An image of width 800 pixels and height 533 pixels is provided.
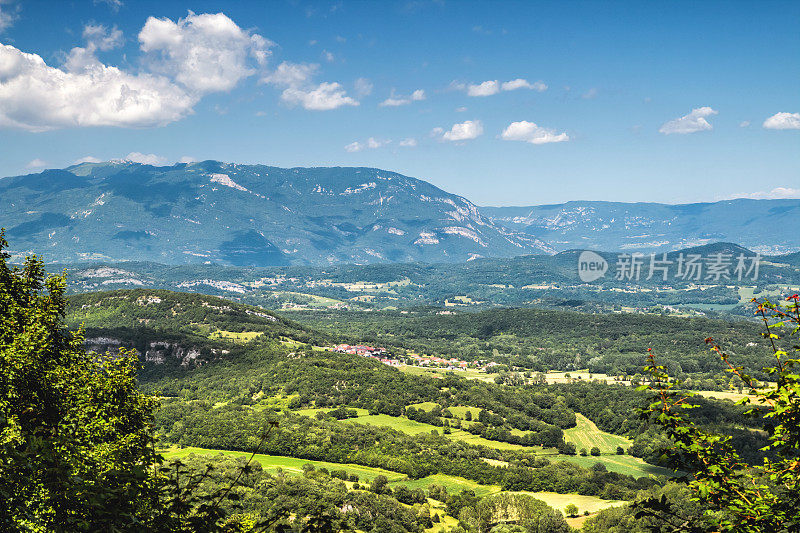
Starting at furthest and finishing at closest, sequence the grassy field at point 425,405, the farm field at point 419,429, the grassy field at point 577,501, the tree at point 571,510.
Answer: the grassy field at point 425,405 < the farm field at point 419,429 < the grassy field at point 577,501 < the tree at point 571,510

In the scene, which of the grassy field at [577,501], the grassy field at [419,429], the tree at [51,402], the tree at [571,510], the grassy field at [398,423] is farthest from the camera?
the grassy field at [398,423]

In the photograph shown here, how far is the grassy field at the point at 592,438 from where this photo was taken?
146875 mm

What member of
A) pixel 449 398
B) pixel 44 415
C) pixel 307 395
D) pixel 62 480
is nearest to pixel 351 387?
pixel 307 395

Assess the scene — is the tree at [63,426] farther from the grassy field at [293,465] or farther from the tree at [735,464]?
the grassy field at [293,465]

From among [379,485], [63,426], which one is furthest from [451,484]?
[63,426]

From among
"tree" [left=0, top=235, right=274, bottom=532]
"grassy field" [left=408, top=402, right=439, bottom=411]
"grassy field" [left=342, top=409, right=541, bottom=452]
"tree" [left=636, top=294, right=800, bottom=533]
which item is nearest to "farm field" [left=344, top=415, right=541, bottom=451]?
Result: "grassy field" [left=342, top=409, right=541, bottom=452]

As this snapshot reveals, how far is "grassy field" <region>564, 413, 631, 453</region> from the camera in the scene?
147 meters

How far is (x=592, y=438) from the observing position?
154m

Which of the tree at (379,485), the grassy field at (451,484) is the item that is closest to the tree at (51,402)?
the tree at (379,485)

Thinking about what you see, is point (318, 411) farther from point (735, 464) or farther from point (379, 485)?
point (735, 464)

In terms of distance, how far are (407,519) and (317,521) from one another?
76710 millimetres

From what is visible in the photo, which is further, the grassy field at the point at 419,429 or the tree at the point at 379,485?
the grassy field at the point at 419,429

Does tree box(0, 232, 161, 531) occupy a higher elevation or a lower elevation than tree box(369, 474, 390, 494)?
higher

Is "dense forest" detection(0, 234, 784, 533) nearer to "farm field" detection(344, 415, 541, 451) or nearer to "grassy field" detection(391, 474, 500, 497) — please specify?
"farm field" detection(344, 415, 541, 451)
